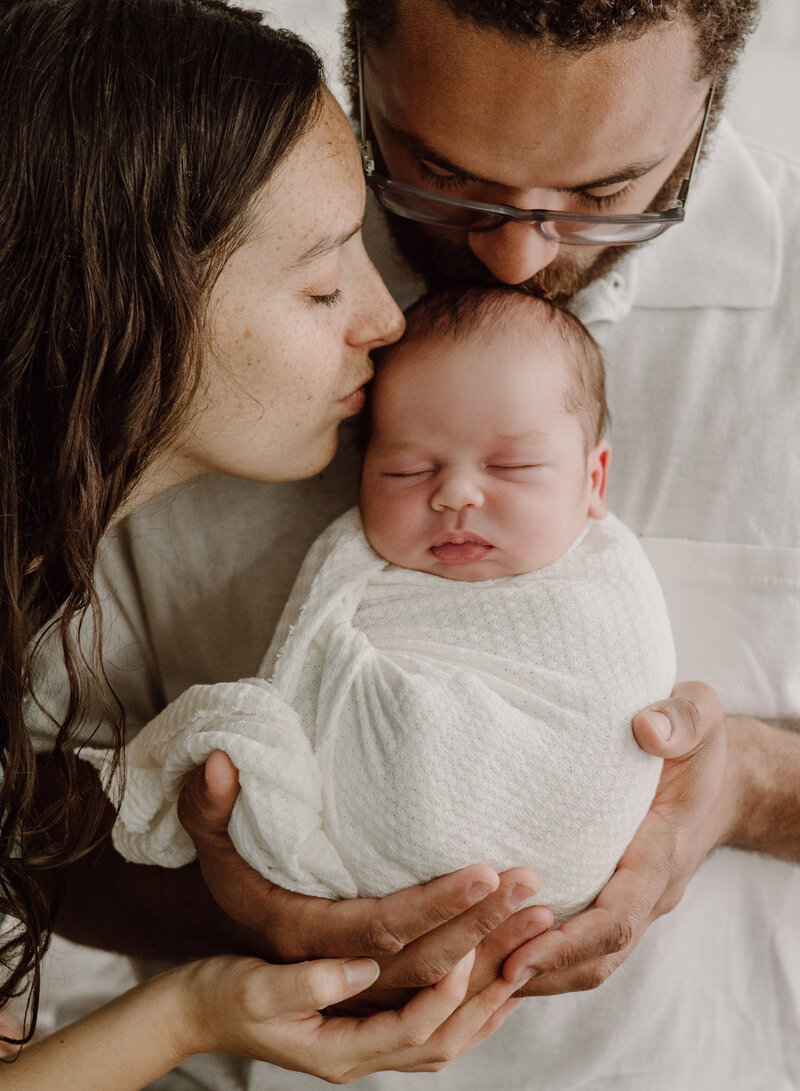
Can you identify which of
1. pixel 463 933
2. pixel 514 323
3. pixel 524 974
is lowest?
pixel 524 974

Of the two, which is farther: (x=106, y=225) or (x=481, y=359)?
(x=481, y=359)

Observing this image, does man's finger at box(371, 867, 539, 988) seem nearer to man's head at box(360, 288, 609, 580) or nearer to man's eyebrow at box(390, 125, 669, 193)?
man's head at box(360, 288, 609, 580)

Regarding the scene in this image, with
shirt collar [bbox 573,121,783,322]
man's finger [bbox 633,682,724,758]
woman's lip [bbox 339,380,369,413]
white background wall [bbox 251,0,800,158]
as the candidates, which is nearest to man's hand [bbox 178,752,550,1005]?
man's finger [bbox 633,682,724,758]

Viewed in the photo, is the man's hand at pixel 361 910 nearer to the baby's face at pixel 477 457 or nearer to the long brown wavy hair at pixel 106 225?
the long brown wavy hair at pixel 106 225

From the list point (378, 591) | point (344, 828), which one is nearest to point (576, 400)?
point (378, 591)

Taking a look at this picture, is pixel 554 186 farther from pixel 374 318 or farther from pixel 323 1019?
pixel 323 1019

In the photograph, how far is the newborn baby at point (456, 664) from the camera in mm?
1140

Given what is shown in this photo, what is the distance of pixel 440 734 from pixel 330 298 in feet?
1.84

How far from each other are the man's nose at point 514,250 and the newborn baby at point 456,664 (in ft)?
0.15

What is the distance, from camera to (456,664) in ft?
4.02

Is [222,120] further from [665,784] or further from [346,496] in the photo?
[665,784]

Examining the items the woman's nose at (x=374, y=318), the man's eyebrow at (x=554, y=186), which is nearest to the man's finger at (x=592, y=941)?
the woman's nose at (x=374, y=318)

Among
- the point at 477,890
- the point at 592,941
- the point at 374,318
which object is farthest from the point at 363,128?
the point at 592,941

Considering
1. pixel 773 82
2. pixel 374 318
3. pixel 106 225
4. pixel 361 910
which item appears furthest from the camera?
pixel 773 82
